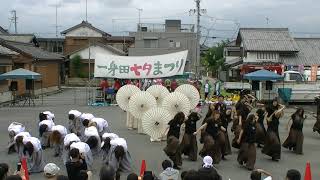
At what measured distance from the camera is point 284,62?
41781 mm

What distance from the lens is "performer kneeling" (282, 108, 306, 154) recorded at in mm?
15344

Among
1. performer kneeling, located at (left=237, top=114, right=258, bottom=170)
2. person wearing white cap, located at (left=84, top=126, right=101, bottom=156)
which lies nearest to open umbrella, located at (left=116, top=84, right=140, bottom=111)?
person wearing white cap, located at (left=84, top=126, right=101, bottom=156)

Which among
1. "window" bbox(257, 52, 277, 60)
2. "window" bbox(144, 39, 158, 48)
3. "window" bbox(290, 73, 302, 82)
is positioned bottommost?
"window" bbox(290, 73, 302, 82)

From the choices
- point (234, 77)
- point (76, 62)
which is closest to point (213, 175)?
point (234, 77)

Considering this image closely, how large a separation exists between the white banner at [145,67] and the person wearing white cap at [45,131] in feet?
46.7

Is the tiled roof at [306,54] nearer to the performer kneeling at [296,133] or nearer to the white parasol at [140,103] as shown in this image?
the white parasol at [140,103]

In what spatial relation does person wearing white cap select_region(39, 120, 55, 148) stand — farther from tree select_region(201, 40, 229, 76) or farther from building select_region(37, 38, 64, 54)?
building select_region(37, 38, 64, 54)

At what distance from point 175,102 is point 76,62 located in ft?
134

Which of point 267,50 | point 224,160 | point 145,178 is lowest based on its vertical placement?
point 224,160

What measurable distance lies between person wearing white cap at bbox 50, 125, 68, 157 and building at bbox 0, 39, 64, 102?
1890 centimetres

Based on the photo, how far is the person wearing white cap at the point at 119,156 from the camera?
39.6 feet

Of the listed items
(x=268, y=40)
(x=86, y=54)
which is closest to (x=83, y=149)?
(x=268, y=40)

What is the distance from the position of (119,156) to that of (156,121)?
4889mm

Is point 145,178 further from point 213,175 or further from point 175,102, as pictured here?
point 175,102
